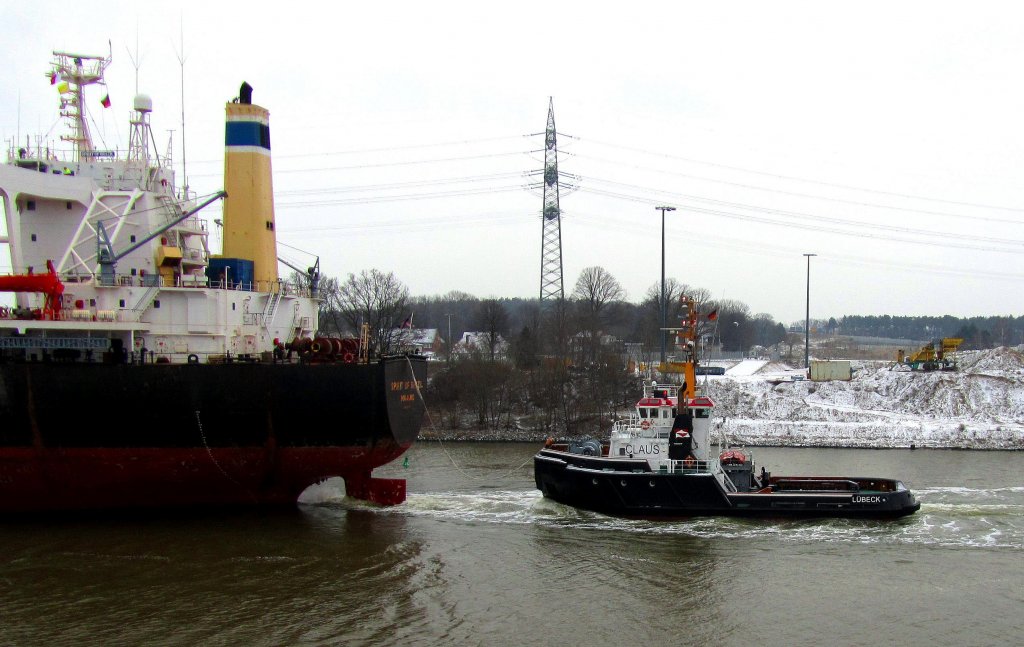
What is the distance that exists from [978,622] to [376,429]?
45.3ft

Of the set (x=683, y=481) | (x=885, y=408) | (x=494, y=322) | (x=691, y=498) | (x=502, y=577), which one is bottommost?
(x=502, y=577)

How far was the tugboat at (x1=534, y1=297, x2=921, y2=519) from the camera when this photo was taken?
2208cm

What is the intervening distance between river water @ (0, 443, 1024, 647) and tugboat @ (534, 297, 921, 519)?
1.76ft

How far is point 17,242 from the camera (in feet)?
76.5

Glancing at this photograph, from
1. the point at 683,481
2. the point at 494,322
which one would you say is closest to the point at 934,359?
the point at 494,322

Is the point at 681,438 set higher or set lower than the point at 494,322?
lower

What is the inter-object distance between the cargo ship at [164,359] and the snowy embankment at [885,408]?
2244cm

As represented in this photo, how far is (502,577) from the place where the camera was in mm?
17188

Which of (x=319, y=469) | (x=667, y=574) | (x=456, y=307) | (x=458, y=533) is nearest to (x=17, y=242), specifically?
(x=319, y=469)

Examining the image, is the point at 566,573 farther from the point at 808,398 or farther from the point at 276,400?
the point at 808,398

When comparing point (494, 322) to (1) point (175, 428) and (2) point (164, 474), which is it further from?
(1) point (175, 428)

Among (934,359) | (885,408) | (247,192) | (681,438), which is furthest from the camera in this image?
(934,359)

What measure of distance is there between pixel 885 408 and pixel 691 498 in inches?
1069

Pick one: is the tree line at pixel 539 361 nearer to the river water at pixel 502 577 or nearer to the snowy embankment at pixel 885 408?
the snowy embankment at pixel 885 408
